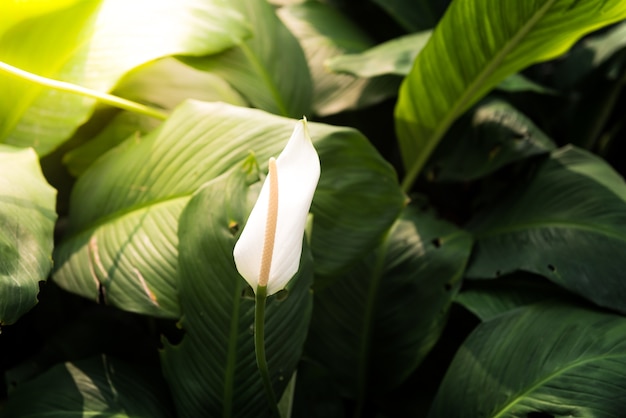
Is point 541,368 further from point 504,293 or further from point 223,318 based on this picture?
point 223,318

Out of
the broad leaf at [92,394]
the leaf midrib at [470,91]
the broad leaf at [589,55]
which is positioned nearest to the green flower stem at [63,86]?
the broad leaf at [92,394]

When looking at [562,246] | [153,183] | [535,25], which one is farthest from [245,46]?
[562,246]

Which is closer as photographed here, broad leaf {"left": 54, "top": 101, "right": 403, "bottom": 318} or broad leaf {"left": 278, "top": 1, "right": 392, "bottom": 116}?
broad leaf {"left": 54, "top": 101, "right": 403, "bottom": 318}

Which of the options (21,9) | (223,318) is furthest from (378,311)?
(21,9)

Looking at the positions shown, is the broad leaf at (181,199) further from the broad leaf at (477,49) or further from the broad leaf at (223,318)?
the broad leaf at (477,49)

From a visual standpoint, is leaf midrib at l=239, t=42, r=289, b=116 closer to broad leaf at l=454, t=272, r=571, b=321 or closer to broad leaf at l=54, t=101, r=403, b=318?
broad leaf at l=54, t=101, r=403, b=318

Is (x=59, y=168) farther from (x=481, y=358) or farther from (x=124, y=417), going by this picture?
(x=481, y=358)

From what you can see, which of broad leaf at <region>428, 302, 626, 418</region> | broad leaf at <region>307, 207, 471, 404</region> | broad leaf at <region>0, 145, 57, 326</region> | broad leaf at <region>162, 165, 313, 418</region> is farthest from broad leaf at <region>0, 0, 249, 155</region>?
broad leaf at <region>428, 302, 626, 418</region>
